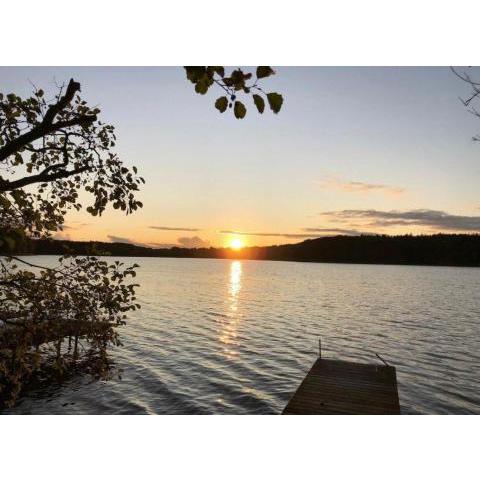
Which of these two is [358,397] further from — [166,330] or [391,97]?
[166,330]

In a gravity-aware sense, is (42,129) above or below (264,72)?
below

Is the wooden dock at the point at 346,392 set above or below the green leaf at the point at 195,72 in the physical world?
below

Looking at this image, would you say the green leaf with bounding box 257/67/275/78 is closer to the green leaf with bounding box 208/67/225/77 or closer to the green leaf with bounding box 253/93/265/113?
the green leaf with bounding box 253/93/265/113

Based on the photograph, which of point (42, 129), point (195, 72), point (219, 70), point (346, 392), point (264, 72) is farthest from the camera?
point (346, 392)

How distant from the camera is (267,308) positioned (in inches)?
2350

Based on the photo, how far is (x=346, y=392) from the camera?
54.9 feet

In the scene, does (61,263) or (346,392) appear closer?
(61,263)

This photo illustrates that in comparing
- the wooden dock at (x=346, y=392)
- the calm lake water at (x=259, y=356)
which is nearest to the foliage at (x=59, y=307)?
the wooden dock at (x=346, y=392)

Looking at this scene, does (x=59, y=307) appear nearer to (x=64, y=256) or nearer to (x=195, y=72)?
(x=64, y=256)

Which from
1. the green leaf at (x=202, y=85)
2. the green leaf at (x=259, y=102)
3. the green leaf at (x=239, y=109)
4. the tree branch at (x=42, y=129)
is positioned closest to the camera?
the green leaf at (x=259, y=102)

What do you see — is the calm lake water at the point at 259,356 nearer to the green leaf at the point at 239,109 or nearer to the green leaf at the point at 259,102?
the green leaf at the point at 239,109

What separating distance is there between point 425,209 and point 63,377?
100 metres

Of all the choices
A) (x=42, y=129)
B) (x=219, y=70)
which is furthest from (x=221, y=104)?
(x=42, y=129)

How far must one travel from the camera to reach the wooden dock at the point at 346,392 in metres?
14.9
